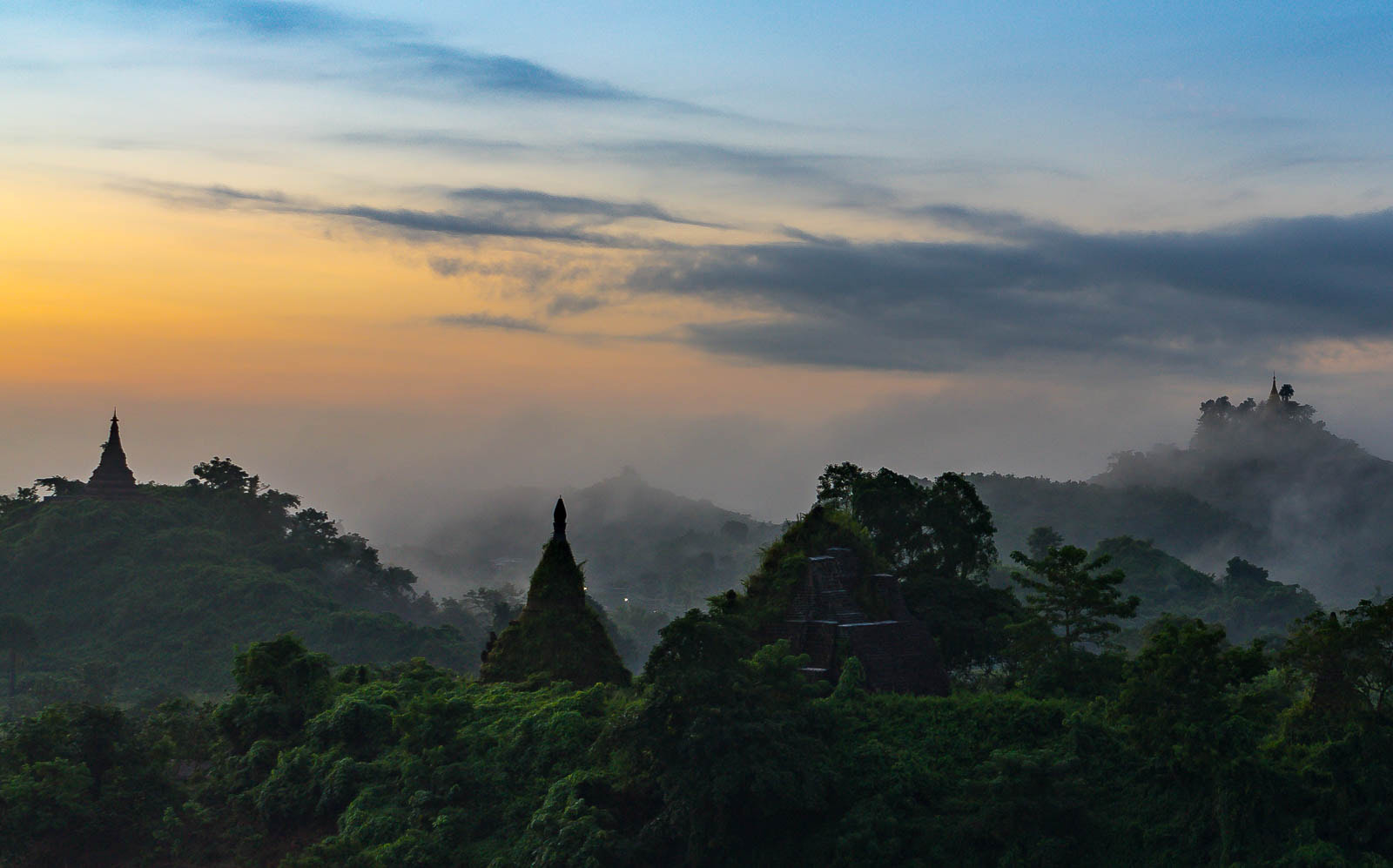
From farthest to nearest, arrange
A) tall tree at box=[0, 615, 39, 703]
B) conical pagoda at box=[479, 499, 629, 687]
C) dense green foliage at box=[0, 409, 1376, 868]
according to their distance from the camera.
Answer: tall tree at box=[0, 615, 39, 703], conical pagoda at box=[479, 499, 629, 687], dense green foliage at box=[0, 409, 1376, 868]

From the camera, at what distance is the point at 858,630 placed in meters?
32.9

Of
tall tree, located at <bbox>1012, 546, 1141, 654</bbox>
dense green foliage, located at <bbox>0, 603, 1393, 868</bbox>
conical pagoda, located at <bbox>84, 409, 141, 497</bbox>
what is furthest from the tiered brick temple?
conical pagoda, located at <bbox>84, 409, 141, 497</bbox>

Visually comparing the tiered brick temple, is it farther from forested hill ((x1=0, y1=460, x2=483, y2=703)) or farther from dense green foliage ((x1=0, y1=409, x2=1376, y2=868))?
forested hill ((x1=0, y1=460, x2=483, y2=703))

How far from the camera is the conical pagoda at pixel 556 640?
36344 millimetres

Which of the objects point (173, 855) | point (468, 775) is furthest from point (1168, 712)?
point (173, 855)

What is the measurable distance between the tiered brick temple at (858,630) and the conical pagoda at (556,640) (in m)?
5.45

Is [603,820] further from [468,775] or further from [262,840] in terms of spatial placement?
[262,840]

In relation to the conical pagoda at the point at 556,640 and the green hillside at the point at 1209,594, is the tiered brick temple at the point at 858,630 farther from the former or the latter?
the green hillside at the point at 1209,594

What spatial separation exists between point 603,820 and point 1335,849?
13.5 meters

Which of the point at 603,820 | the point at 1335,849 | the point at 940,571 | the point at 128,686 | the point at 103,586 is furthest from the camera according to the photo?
the point at 103,586

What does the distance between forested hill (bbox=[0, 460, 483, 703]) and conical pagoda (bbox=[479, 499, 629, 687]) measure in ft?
131

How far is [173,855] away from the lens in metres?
31.7

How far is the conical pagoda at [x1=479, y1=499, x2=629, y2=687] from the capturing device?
36344mm

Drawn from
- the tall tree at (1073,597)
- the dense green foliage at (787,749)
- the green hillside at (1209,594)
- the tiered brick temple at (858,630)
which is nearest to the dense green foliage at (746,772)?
the dense green foliage at (787,749)
